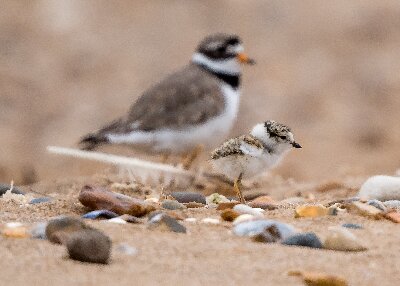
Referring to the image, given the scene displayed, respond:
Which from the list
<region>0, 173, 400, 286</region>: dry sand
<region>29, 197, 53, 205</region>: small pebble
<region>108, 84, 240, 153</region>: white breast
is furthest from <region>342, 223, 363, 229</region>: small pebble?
<region>108, 84, 240, 153</region>: white breast

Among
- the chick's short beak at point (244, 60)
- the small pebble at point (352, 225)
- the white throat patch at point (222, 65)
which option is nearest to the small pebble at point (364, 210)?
the small pebble at point (352, 225)

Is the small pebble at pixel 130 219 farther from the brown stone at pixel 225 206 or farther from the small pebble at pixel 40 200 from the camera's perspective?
the small pebble at pixel 40 200

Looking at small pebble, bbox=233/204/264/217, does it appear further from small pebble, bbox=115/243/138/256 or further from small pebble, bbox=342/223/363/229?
small pebble, bbox=115/243/138/256

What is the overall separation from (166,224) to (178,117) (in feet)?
13.8

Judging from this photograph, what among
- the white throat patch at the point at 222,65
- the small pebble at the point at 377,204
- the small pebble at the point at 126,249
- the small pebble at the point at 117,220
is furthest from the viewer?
the white throat patch at the point at 222,65

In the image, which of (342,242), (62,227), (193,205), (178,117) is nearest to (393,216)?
(342,242)

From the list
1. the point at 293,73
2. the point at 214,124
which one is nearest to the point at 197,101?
the point at 214,124

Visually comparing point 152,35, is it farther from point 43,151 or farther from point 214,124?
point 214,124

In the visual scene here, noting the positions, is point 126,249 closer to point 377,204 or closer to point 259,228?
point 259,228

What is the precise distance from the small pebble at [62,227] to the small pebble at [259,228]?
607mm

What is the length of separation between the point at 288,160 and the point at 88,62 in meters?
3.54

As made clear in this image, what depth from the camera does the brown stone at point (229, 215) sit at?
4418mm

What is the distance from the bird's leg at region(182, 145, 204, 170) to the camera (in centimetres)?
842

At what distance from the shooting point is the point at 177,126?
27.2 ft
